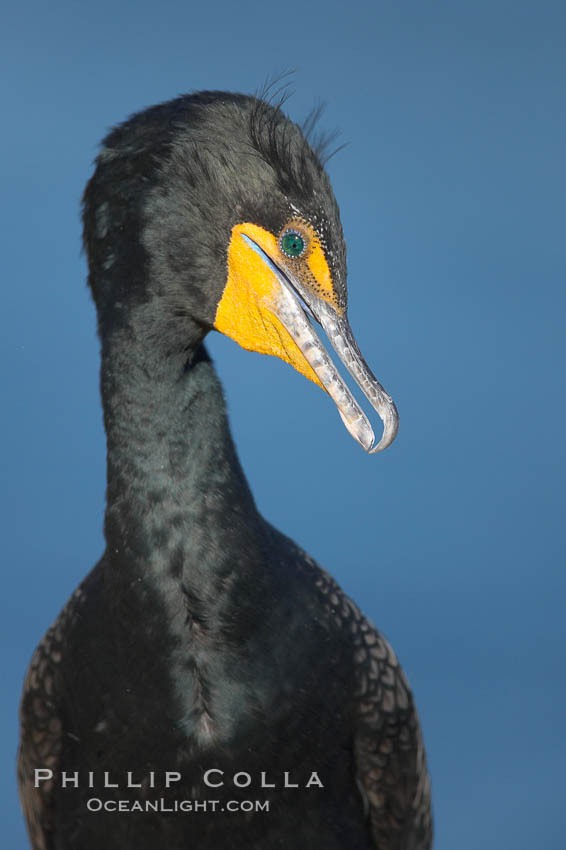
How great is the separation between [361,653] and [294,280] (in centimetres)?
94

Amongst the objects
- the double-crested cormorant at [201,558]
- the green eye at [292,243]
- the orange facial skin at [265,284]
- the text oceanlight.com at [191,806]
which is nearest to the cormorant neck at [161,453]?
the double-crested cormorant at [201,558]

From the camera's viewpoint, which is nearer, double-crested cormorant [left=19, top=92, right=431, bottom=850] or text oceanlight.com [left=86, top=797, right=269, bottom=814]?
double-crested cormorant [left=19, top=92, right=431, bottom=850]

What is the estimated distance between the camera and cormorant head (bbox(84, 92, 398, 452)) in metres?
2.01

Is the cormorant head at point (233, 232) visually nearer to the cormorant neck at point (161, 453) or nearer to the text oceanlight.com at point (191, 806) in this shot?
the cormorant neck at point (161, 453)

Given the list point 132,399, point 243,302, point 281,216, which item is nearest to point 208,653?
point 132,399

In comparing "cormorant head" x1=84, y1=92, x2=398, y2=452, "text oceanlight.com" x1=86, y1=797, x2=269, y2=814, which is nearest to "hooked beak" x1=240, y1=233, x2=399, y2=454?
"cormorant head" x1=84, y1=92, x2=398, y2=452

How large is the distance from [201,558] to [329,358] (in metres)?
0.47

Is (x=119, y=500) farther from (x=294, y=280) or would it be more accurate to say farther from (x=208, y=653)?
(x=294, y=280)

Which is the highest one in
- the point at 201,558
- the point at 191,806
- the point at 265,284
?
the point at 265,284

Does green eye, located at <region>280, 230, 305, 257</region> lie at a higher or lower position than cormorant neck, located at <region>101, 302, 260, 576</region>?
higher

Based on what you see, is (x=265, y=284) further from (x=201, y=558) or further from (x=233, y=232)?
(x=201, y=558)

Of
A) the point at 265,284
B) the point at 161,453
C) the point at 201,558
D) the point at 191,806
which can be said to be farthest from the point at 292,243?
the point at 191,806

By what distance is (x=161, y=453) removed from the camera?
2.12 metres

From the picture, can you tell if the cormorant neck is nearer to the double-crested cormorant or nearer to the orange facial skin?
the double-crested cormorant
